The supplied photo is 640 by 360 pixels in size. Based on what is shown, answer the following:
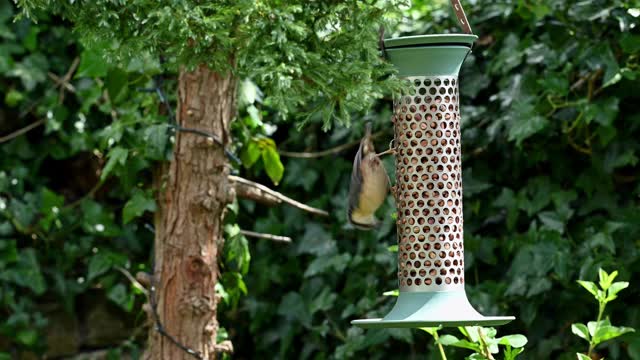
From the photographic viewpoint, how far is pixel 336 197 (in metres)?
3.48

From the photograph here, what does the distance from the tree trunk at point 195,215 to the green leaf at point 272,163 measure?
1.36 ft

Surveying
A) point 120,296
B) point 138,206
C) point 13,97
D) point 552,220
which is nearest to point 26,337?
point 120,296

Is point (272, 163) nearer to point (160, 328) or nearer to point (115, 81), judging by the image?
point (115, 81)

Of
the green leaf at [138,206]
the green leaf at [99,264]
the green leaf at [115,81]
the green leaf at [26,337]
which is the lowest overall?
the green leaf at [26,337]

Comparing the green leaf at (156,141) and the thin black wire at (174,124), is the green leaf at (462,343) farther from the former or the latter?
the green leaf at (156,141)

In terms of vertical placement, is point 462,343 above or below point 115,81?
below

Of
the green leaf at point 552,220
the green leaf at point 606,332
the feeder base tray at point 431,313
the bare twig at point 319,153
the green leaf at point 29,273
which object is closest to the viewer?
the feeder base tray at point 431,313

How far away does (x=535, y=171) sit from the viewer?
124 inches

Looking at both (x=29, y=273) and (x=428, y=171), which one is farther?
(x=29, y=273)

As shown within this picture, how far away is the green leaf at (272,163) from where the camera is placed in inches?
121

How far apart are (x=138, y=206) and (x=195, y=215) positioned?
0.46 meters

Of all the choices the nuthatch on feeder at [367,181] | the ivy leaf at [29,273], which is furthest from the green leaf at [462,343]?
the ivy leaf at [29,273]

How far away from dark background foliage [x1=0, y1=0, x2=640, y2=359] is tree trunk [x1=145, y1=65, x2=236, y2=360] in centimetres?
29

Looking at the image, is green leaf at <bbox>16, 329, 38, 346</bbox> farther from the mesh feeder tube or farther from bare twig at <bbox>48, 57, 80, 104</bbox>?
the mesh feeder tube
